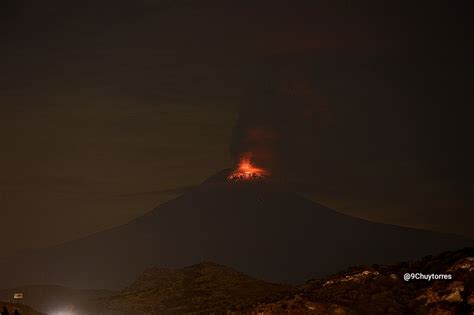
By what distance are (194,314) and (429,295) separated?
147 ft

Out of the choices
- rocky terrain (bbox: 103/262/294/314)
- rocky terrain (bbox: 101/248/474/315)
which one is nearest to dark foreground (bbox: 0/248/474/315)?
rocky terrain (bbox: 101/248/474/315)

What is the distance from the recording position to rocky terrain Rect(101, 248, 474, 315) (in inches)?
3450

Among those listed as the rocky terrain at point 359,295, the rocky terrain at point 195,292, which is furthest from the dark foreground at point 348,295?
the rocky terrain at point 195,292

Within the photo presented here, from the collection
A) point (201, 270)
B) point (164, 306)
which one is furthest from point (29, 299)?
point (164, 306)

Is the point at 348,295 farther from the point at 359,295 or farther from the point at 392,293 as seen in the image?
the point at 392,293

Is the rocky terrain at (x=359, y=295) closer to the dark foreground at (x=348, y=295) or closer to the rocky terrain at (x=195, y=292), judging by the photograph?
the dark foreground at (x=348, y=295)

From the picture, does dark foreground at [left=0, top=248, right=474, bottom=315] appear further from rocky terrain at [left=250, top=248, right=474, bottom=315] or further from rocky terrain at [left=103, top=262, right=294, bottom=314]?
rocky terrain at [left=103, top=262, right=294, bottom=314]

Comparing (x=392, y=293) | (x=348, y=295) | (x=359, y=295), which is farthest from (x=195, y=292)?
(x=392, y=293)

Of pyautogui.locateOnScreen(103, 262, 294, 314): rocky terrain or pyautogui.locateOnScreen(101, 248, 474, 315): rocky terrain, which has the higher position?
pyautogui.locateOnScreen(103, 262, 294, 314): rocky terrain

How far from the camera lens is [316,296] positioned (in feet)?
317

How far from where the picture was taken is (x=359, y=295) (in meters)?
94.8

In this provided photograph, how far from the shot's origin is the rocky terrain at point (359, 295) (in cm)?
8762

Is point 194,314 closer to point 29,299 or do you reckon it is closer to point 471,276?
point 471,276

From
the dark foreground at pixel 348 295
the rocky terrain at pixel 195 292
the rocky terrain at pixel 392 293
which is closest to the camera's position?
the rocky terrain at pixel 392 293
